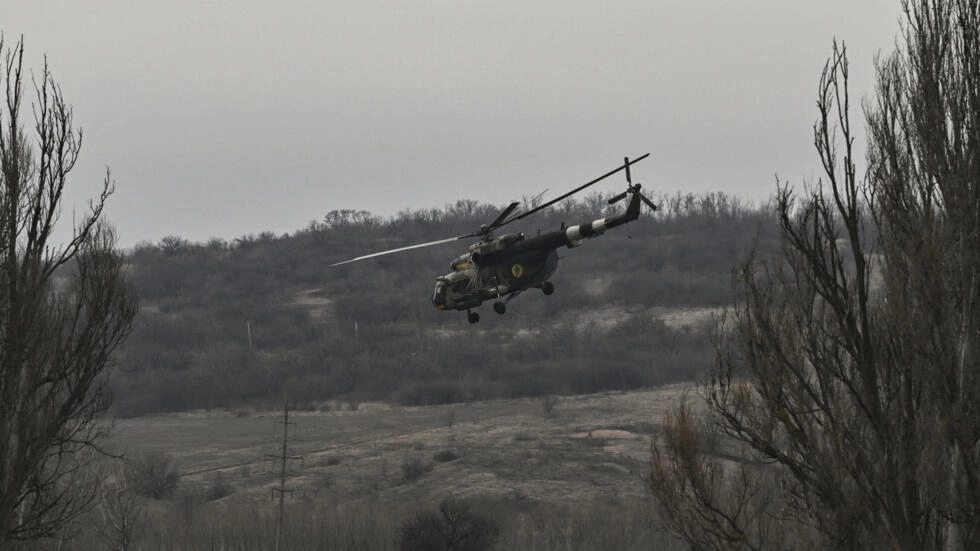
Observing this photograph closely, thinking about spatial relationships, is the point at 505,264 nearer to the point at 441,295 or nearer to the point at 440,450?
the point at 441,295

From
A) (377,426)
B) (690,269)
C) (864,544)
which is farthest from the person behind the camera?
(690,269)

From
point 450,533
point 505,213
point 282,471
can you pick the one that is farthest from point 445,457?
point 505,213

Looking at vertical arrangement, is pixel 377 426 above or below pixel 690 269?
below

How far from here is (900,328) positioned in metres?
15.6

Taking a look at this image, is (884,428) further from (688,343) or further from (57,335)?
(688,343)

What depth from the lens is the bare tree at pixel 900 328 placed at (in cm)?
1535

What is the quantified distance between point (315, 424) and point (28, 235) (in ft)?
366

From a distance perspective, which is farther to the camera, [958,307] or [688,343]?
[688,343]

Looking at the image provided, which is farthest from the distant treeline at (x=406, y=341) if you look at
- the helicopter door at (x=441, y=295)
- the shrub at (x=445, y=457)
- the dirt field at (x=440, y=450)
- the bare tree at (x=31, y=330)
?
the bare tree at (x=31, y=330)

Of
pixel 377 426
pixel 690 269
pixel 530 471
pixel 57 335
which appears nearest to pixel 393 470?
pixel 530 471

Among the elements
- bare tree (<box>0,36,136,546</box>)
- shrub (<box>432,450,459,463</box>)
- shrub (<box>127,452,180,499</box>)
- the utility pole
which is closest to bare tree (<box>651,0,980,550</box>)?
bare tree (<box>0,36,136,546</box>)

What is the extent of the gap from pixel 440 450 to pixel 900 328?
8921 centimetres

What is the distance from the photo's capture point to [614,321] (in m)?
174

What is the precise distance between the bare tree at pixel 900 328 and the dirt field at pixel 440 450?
200ft
